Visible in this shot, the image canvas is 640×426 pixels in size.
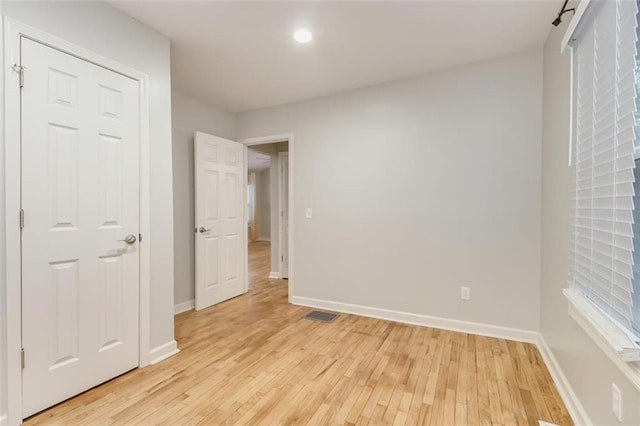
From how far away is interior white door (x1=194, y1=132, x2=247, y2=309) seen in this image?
346cm

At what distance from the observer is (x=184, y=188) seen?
11.3ft

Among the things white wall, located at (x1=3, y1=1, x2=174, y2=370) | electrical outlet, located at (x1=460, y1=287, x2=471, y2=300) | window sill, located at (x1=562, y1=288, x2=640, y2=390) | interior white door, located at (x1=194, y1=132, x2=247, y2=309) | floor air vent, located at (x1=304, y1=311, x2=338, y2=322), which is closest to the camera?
window sill, located at (x1=562, y1=288, x2=640, y2=390)

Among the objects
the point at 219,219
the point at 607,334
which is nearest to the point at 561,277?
the point at 607,334

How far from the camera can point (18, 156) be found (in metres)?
1.57

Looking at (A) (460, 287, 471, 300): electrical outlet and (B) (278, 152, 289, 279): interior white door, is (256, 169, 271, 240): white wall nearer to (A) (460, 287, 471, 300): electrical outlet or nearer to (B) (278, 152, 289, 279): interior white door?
(B) (278, 152, 289, 279): interior white door

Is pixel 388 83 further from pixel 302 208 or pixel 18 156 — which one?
pixel 18 156

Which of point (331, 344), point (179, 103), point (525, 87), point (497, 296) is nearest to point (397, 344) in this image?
point (331, 344)

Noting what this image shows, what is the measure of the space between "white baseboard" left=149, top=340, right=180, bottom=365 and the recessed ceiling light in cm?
263

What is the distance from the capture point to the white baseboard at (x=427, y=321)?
2572mm

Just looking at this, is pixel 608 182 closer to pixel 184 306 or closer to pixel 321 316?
pixel 321 316

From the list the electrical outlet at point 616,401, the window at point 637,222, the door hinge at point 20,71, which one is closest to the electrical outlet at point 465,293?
the electrical outlet at point 616,401

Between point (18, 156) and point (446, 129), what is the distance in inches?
124

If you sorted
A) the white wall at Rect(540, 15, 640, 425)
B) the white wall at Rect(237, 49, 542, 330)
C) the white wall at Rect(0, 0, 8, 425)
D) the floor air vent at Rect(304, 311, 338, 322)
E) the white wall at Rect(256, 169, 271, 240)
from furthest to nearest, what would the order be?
the white wall at Rect(256, 169, 271, 240)
the floor air vent at Rect(304, 311, 338, 322)
the white wall at Rect(237, 49, 542, 330)
the white wall at Rect(0, 0, 8, 425)
the white wall at Rect(540, 15, 640, 425)

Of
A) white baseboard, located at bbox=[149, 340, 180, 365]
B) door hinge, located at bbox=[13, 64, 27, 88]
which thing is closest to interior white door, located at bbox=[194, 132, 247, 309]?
white baseboard, located at bbox=[149, 340, 180, 365]
